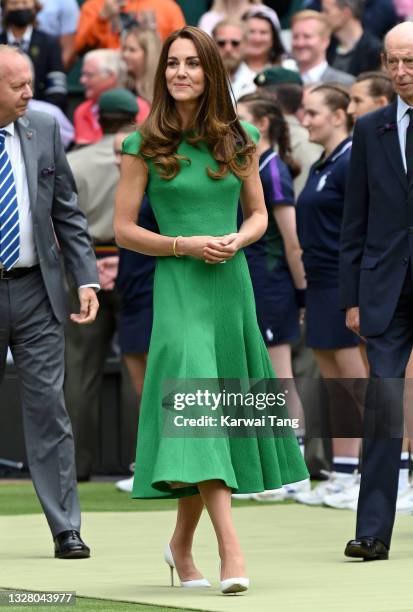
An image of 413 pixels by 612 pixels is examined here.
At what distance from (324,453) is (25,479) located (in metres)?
2.27

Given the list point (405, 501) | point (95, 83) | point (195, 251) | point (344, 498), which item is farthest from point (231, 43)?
point (195, 251)

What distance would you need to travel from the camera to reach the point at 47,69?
1428cm

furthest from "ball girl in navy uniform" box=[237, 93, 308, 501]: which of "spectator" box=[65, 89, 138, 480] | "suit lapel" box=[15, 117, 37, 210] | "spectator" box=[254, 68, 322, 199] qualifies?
"suit lapel" box=[15, 117, 37, 210]

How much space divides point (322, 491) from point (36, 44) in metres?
5.71

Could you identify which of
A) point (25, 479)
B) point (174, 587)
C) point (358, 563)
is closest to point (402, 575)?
point (358, 563)

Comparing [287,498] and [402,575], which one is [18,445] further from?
[402,575]

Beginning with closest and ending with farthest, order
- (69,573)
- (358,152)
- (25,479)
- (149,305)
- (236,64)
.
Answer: (69,573)
(358,152)
(149,305)
(25,479)
(236,64)

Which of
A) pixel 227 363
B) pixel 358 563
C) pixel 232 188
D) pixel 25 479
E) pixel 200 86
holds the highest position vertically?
pixel 200 86

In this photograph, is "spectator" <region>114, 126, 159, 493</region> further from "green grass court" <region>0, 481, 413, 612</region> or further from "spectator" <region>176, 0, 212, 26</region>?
"spectator" <region>176, 0, 212, 26</region>

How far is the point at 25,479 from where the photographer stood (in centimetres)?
1227

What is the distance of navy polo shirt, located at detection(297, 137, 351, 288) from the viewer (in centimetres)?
974

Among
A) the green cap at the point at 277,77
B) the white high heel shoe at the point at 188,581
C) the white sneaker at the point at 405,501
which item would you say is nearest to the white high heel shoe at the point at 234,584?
the white high heel shoe at the point at 188,581

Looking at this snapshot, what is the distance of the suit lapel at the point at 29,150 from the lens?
7547 millimetres

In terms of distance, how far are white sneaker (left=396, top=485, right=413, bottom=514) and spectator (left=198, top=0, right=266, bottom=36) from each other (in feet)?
20.2
